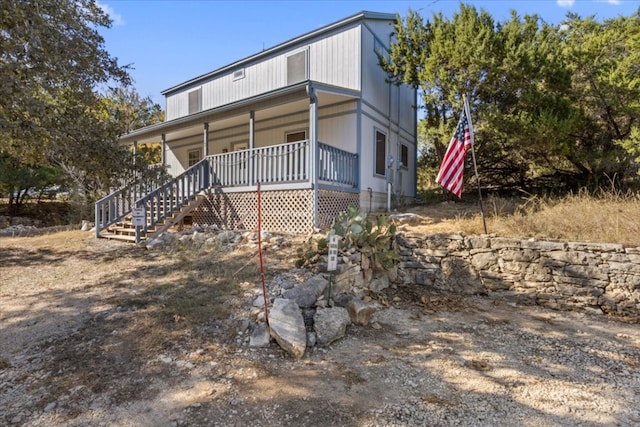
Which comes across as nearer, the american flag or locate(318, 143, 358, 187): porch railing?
the american flag

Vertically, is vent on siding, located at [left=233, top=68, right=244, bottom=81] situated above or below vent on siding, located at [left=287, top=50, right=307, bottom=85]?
above

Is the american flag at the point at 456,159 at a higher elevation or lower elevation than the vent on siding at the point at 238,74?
lower

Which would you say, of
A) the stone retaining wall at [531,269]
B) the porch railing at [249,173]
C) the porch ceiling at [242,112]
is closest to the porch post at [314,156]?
the porch railing at [249,173]

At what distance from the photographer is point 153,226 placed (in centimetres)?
935

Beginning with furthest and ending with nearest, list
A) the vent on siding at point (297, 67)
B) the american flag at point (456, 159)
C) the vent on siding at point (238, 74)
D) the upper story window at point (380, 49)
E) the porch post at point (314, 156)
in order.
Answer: the vent on siding at point (238, 74) < the vent on siding at point (297, 67) < the upper story window at point (380, 49) < the porch post at point (314, 156) < the american flag at point (456, 159)

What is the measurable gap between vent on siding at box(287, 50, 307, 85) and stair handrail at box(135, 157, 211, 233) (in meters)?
3.98

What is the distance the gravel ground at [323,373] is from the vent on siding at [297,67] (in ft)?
28.2

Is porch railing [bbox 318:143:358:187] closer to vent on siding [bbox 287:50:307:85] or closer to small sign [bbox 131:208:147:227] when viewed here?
vent on siding [bbox 287:50:307:85]

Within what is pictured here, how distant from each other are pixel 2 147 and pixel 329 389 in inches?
300

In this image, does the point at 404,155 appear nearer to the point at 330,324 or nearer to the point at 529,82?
the point at 529,82

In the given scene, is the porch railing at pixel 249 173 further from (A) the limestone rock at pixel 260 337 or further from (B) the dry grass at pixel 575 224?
(A) the limestone rock at pixel 260 337


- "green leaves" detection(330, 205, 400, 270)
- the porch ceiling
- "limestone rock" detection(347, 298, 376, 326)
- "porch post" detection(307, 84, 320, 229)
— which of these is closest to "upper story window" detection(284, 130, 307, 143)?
the porch ceiling

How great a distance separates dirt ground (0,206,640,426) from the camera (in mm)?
2952

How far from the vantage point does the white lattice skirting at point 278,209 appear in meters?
8.49
